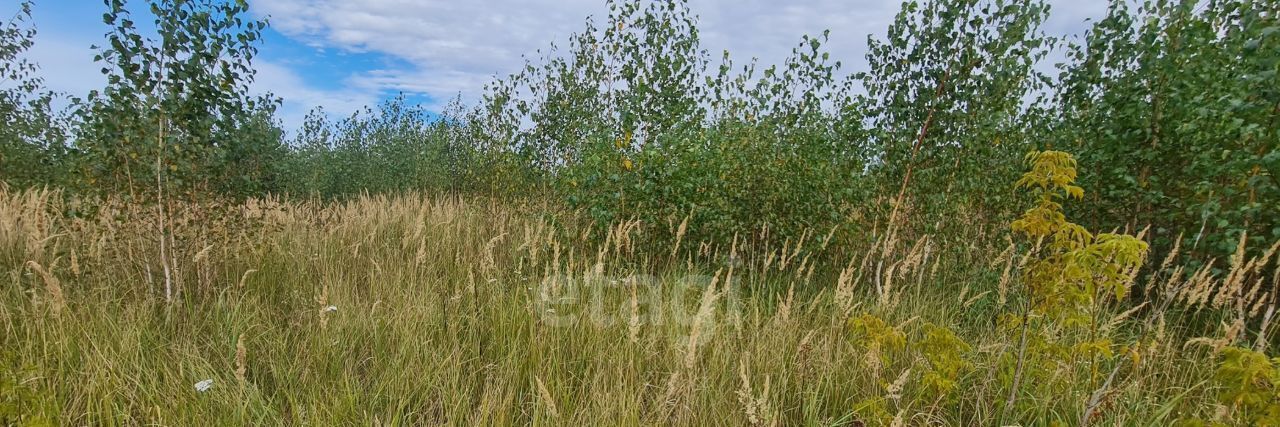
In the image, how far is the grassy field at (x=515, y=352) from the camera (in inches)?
87.5

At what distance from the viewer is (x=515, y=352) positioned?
269cm

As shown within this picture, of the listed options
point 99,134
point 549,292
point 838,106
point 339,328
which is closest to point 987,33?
point 838,106

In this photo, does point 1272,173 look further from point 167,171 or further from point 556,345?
point 167,171

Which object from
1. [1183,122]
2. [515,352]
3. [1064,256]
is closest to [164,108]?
[515,352]

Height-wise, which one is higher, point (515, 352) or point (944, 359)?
point (944, 359)

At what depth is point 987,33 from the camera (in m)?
3.80

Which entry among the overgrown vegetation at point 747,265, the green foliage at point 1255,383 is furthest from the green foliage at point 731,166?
the green foliage at point 1255,383

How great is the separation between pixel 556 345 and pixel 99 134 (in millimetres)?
2988

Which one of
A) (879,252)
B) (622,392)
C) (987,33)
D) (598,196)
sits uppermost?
(987,33)

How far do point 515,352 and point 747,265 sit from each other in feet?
8.19

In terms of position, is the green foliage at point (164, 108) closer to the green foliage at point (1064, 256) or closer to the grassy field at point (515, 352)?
the grassy field at point (515, 352)

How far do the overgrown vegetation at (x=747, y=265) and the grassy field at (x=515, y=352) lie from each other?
27mm

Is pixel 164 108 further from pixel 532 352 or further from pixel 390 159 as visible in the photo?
pixel 390 159

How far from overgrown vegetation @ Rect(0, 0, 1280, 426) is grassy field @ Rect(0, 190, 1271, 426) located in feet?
0.09
